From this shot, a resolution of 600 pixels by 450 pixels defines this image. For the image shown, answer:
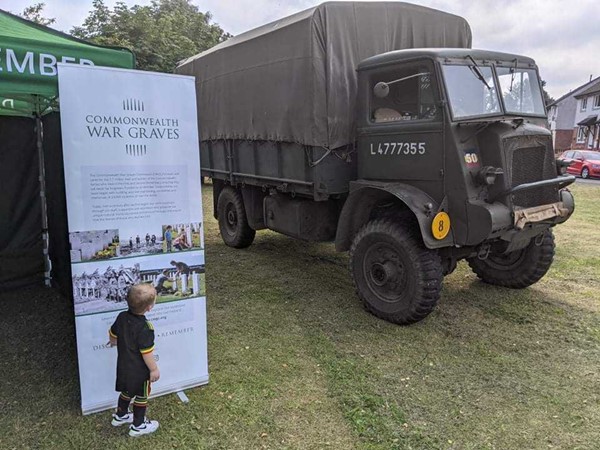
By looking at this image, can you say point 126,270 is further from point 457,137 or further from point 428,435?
point 457,137

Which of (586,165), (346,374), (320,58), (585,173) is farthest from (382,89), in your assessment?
(585,173)

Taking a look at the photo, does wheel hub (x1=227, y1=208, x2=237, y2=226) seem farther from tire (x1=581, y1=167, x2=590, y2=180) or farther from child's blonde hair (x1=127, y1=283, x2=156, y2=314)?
tire (x1=581, y1=167, x2=590, y2=180)

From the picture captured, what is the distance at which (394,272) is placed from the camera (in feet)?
14.7

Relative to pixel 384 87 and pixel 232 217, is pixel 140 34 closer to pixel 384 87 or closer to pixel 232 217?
pixel 232 217

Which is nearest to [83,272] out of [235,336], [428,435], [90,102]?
[90,102]

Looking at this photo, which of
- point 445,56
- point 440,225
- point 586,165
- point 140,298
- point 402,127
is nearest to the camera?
point 140,298

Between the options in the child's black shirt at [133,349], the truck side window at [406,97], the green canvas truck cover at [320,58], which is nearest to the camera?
the child's black shirt at [133,349]

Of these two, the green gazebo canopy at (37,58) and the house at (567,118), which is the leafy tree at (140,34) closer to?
the green gazebo canopy at (37,58)

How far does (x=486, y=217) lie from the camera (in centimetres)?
395

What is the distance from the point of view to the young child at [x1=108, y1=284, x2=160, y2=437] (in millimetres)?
2738

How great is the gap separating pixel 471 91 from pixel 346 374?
2.78 m

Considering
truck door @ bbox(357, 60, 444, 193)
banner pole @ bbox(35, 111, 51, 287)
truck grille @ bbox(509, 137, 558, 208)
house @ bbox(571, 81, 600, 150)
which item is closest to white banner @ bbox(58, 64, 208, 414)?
truck door @ bbox(357, 60, 444, 193)

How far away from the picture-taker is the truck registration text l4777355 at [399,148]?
4.45m

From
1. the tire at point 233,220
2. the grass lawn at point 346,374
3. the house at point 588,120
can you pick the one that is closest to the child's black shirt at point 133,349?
the grass lawn at point 346,374
